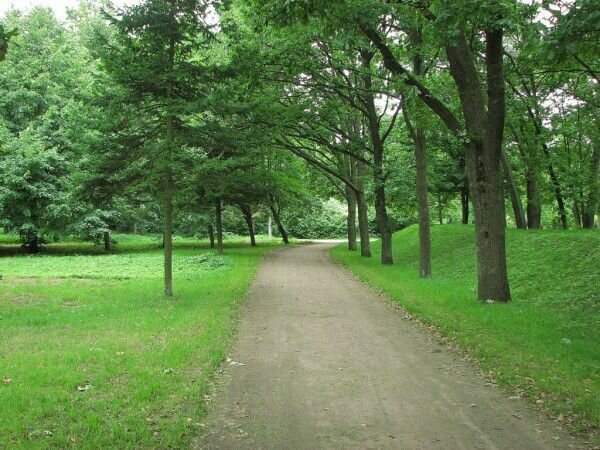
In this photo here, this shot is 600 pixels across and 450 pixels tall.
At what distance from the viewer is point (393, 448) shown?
3844mm

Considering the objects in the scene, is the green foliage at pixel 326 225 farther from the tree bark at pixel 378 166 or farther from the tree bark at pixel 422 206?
the tree bark at pixel 422 206

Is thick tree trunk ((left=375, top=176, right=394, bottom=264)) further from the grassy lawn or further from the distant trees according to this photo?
the grassy lawn

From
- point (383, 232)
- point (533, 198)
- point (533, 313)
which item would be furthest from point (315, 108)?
point (533, 313)

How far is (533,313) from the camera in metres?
8.70

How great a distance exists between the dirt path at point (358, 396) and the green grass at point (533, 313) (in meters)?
0.43

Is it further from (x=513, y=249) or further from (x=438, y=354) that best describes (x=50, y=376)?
(x=513, y=249)

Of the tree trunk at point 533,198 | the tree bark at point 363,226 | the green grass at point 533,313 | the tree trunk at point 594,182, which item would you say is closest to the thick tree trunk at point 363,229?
the tree bark at point 363,226

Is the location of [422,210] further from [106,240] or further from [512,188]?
[106,240]

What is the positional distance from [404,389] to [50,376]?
4086 mm

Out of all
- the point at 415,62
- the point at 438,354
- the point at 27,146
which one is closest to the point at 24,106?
the point at 27,146

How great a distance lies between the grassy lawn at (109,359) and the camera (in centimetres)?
414

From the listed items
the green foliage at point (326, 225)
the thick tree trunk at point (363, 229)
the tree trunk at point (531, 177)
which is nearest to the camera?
the tree trunk at point (531, 177)

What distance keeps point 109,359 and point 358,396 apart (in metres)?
3.35

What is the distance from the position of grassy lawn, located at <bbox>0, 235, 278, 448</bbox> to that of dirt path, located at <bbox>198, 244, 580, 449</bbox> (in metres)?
0.46
